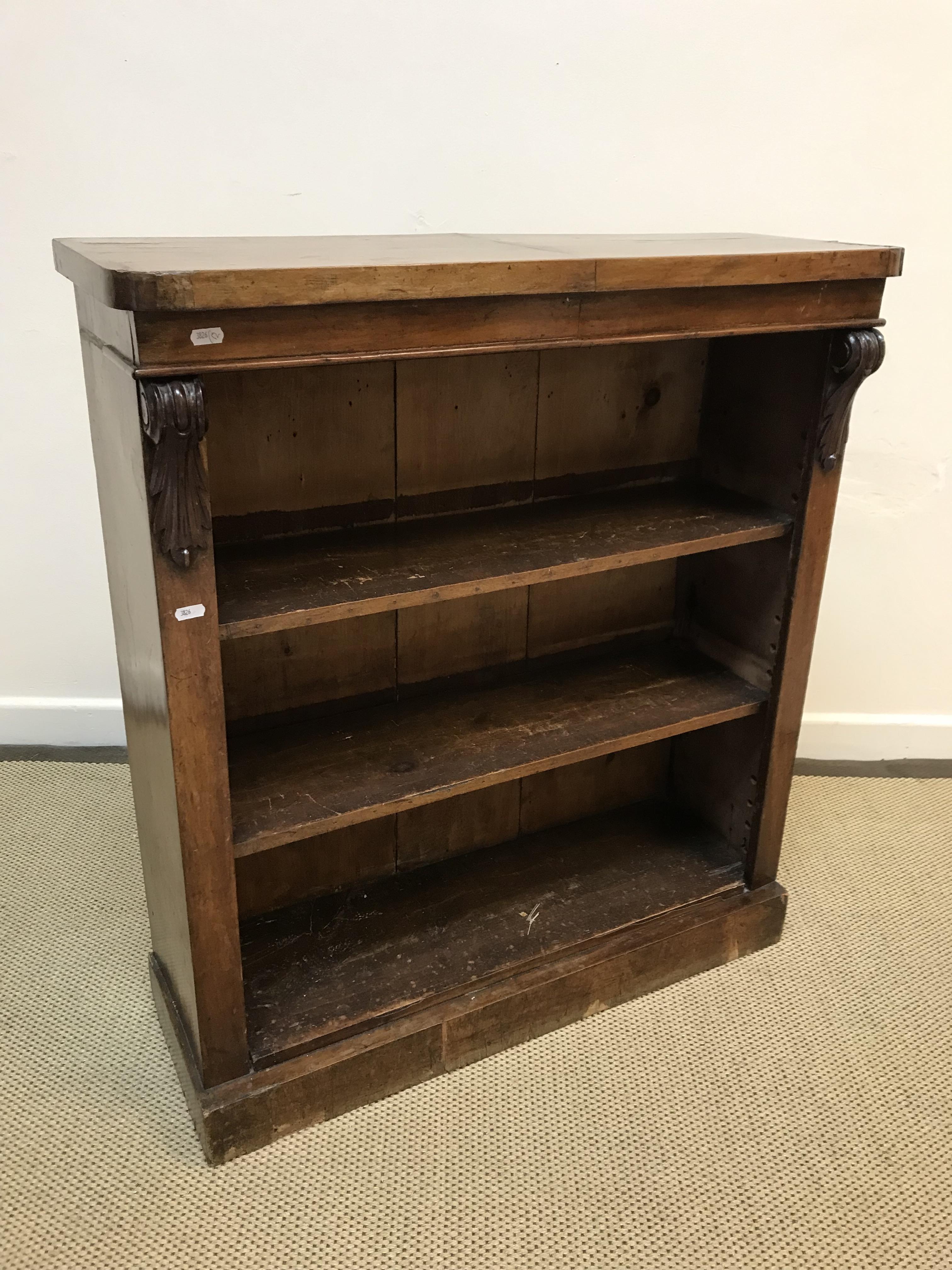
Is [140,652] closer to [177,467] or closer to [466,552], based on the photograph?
[177,467]

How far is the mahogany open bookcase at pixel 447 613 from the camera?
1.20 metres

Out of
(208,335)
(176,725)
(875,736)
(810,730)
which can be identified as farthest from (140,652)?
(875,736)

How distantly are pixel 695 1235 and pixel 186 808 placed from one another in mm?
888

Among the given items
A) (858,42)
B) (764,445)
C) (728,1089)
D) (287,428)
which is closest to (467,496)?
(287,428)

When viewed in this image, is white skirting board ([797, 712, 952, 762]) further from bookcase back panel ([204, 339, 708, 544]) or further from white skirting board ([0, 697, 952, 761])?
bookcase back panel ([204, 339, 708, 544])

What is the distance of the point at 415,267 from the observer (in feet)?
3.79

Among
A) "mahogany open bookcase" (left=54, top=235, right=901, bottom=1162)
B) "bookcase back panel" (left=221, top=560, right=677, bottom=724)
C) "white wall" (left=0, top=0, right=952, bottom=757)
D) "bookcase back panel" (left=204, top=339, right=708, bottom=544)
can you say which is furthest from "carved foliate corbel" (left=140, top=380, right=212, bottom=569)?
"white wall" (left=0, top=0, right=952, bottom=757)

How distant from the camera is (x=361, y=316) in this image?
45.8 inches

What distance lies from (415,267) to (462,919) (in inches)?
42.1

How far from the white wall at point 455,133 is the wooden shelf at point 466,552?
0.70m

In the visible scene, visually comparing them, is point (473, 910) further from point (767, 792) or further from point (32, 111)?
point (32, 111)

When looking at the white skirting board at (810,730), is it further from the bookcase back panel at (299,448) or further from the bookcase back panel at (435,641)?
the bookcase back panel at (299,448)

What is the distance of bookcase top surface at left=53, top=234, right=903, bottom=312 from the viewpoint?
1053mm

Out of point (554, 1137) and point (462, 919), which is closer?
point (554, 1137)
